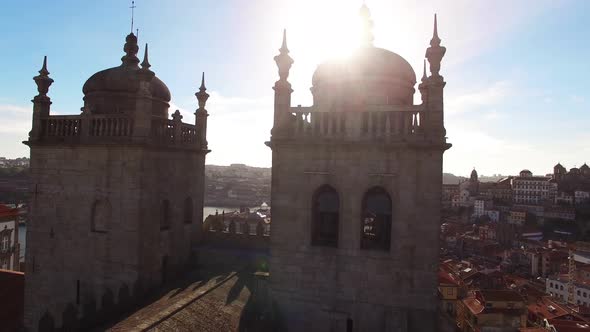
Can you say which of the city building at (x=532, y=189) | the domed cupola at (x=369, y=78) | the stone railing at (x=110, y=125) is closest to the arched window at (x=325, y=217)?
the domed cupola at (x=369, y=78)

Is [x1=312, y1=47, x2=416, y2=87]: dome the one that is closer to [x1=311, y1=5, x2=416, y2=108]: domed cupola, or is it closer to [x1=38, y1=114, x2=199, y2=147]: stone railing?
[x1=311, y1=5, x2=416, y2=108]: domed cupola

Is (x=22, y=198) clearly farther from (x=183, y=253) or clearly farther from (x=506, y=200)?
(x=506, y=200)

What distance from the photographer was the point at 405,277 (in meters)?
12.3

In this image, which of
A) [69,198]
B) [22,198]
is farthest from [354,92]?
[22,198]

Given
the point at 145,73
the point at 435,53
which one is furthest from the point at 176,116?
the point at 435,53

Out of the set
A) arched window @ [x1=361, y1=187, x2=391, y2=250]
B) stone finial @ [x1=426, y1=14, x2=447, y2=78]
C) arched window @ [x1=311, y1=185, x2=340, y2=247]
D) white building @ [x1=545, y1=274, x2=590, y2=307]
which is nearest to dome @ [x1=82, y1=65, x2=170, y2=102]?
arched window @ [x1=311, y1=185, x2=340, y2=247]

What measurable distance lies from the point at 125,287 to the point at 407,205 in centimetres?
A: 1120

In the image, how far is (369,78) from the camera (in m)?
13.9

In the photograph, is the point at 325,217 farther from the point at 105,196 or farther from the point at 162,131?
the point at 105,196

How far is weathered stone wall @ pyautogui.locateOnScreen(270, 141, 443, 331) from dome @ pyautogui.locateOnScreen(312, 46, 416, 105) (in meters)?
2.26

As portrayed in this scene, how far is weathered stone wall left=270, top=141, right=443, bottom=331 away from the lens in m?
12.2

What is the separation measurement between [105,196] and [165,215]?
2696 millimetres

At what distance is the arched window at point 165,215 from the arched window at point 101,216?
7.17 feet

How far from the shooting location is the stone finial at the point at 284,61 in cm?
1330
